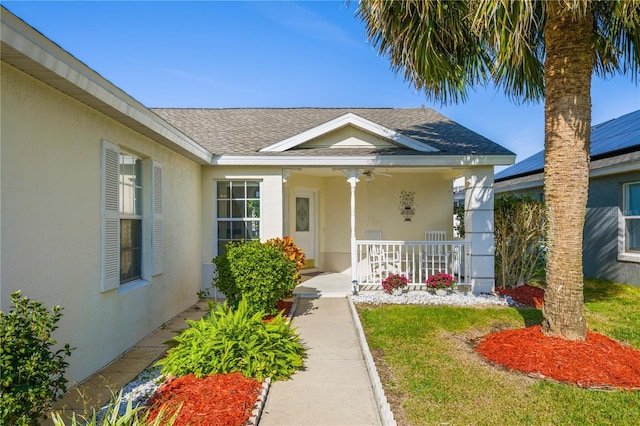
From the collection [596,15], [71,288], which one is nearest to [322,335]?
[71,288]

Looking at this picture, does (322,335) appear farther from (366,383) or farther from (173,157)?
(173,157)

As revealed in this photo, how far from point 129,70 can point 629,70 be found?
923 centimetres

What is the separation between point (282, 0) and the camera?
7.43m

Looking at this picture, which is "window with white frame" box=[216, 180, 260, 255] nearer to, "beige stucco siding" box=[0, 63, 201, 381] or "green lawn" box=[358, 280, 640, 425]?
"beige stucco siding" box=[0, 63, 201, 381]

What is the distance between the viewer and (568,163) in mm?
5121

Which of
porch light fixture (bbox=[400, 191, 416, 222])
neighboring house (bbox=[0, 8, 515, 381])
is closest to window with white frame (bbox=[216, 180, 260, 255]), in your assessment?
neighboring house (bbox=[0, 8, 515, 381])

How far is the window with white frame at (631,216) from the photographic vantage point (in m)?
9.87

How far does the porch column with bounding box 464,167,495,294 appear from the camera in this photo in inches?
355

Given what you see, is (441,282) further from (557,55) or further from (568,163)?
(557,55)

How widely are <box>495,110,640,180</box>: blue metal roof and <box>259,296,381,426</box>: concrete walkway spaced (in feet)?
30.1

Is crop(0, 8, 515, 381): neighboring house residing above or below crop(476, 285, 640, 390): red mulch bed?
above

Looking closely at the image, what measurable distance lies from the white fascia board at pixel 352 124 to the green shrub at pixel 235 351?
483 centimetres

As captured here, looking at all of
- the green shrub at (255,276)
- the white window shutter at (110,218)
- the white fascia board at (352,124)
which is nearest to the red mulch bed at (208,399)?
the white window shutter at (110,218)

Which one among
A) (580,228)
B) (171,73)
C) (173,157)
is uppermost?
(171,73)
